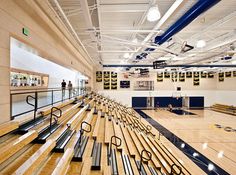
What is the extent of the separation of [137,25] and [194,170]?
4549 millimetres

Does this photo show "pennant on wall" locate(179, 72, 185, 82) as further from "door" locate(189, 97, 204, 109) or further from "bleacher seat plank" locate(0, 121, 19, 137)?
"bleacher seat plank" locate(0, 121, 19, 137)

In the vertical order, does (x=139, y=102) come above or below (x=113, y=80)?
below

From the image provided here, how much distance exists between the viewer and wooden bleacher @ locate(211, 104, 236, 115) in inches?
625

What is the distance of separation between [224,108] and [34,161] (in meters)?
18.2

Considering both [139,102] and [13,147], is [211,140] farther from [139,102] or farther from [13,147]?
[139,102]

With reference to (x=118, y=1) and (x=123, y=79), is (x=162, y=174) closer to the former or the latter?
(x=118, y=1)

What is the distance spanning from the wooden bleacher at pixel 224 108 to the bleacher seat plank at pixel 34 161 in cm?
1724

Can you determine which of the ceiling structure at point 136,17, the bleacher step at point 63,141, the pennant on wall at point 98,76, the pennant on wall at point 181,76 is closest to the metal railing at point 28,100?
the bleacher step at point 63,141

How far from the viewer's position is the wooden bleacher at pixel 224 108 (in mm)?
15887

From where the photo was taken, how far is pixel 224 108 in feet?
54.4

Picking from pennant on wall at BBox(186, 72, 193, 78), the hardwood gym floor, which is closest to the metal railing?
the hardwood gym floor

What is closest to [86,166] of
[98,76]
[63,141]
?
[63,141]

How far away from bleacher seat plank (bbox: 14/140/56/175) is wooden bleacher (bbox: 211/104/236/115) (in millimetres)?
17241

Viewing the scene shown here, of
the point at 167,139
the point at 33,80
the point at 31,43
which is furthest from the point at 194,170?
the point at 33,80
